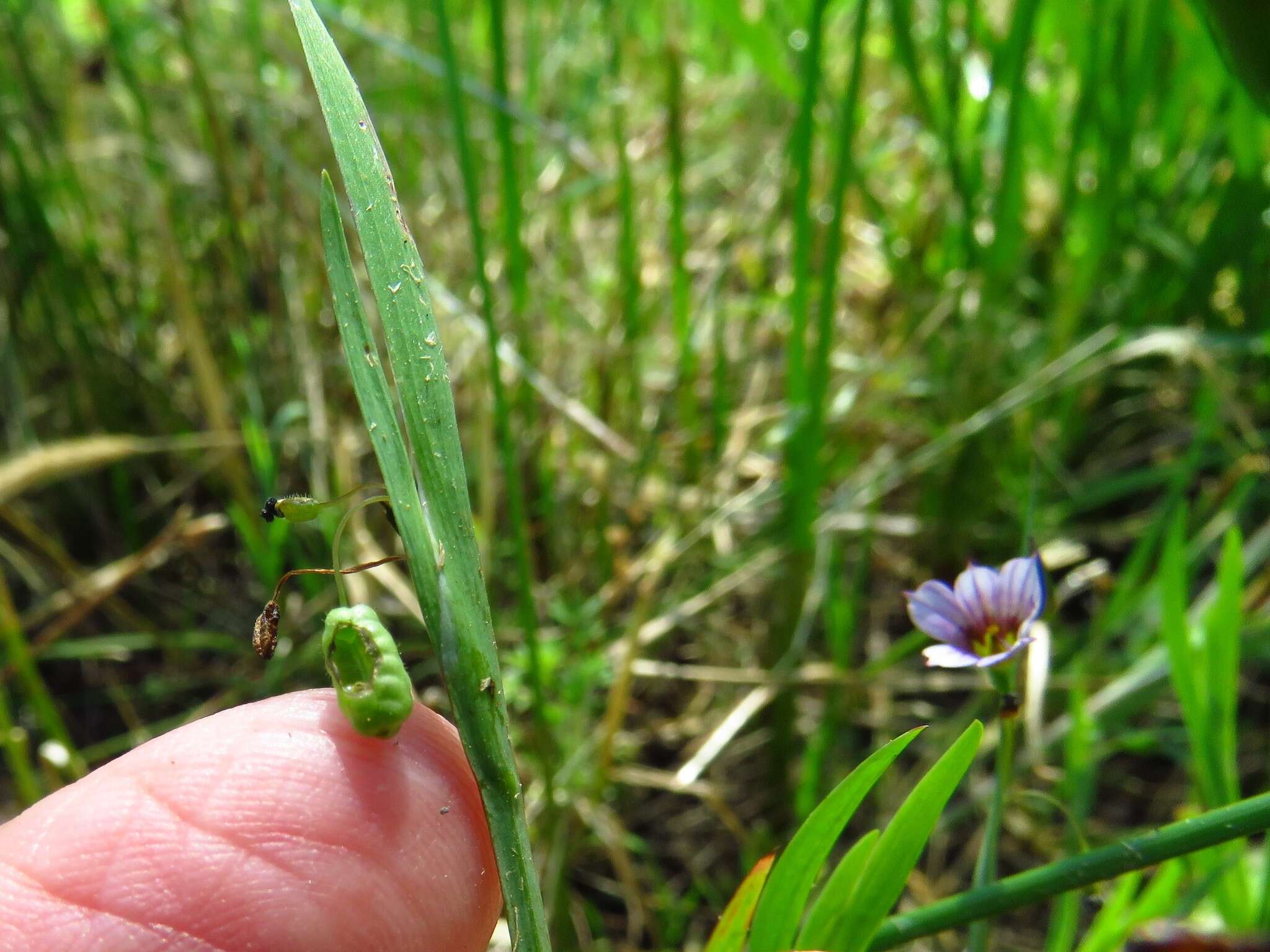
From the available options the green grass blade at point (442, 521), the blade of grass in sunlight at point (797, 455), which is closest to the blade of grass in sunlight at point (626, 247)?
the blade of grass in sunlight at point (797, 455)

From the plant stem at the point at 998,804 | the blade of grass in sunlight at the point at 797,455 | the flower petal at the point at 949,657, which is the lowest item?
the plant stem at the point at 998,804

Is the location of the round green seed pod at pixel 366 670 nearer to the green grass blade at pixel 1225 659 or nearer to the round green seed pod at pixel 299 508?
the round green seed pod at pixel 299 508

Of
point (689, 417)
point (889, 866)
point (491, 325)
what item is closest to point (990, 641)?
point (889, 866)

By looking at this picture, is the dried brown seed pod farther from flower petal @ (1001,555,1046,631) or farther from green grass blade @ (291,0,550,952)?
flower petal @ (1001,555,1046,631)

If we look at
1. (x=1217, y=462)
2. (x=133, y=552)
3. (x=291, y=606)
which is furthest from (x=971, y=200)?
(x=133, y=552)

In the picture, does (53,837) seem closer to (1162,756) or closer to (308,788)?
(308,788)

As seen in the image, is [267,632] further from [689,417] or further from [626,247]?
[689,417]
